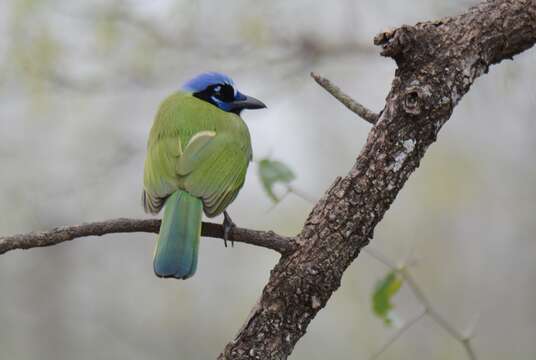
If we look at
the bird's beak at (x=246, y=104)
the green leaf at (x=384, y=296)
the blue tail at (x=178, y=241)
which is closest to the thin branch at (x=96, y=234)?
the blue tail at (x=178, y=241)

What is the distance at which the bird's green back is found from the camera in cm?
326

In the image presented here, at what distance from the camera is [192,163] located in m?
3.44

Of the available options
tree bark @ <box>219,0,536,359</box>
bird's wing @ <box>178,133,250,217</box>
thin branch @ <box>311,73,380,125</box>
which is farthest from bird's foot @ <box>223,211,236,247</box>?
thin branch @ <box>311,73,380,125</box>

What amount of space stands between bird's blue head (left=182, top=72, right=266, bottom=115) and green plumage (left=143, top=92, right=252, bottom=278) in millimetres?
170

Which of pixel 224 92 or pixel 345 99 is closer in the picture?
pixel 345 99

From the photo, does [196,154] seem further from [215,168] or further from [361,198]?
[361,198]

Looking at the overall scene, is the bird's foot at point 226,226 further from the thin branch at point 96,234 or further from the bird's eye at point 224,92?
the bird's eye at point 224,92

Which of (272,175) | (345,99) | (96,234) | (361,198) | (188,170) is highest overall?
(345,99)

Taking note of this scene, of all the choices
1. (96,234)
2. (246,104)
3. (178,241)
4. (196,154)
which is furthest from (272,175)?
(96,234)

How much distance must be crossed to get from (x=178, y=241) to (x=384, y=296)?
981 mm

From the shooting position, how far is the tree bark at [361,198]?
8.17 feet

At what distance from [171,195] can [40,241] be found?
A: 2.56 ft

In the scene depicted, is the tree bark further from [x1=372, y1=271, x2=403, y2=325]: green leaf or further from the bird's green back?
[x1=372, y1=271, x2=403, y2=325]: green leaf

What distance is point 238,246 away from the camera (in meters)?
8.20
